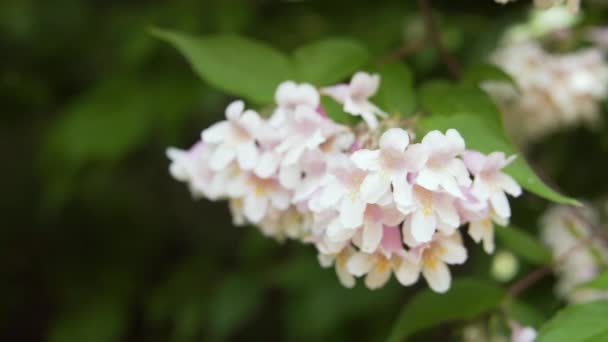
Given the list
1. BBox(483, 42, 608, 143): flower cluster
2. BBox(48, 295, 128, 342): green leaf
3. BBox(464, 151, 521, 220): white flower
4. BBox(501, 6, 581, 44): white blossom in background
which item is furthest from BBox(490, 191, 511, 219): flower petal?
BBox(48, 295, 128, 342): green leaf

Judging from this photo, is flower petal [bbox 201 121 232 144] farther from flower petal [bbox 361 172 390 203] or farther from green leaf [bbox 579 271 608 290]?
green leaf [bbox 579 271 608 290]

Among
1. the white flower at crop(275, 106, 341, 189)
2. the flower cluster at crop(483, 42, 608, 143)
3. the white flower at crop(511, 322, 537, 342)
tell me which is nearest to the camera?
the white flower at crop(275, 106, 341, 189)

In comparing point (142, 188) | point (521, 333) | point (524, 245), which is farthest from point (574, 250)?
point (142, 188)

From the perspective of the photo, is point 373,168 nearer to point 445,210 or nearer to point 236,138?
point 445,210

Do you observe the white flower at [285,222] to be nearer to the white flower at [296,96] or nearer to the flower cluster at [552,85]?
the white flower at [296,96]

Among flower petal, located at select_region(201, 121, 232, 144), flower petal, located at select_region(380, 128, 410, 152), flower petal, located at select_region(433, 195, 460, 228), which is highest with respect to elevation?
flower petal, located at select_region(201, 121, 232, 144)

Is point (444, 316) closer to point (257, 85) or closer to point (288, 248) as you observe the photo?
point (257, 85)

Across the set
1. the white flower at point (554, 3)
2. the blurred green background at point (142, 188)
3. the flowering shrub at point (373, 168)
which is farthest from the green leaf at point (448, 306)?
the blurred green background at point (142, 188)
